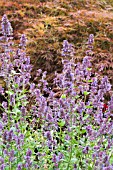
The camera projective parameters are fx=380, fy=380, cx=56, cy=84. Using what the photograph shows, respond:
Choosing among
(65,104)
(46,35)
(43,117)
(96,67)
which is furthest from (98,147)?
(46,35)

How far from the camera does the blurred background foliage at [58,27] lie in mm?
4547

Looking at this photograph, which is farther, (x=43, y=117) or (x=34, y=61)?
(x=34, y=61)

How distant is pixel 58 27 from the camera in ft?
16.1

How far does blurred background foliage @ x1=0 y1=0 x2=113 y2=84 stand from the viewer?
4.55 meters

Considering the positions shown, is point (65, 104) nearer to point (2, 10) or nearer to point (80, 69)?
point (80, 69)

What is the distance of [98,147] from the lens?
2377 mm

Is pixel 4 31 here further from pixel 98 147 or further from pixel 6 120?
pixel 98 147

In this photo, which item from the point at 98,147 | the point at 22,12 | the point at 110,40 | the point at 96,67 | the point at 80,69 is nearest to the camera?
the point at 98,147

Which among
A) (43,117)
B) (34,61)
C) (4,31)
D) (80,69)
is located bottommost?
(34,61)

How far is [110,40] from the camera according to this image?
471 cm

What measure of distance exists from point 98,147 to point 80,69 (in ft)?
3.00

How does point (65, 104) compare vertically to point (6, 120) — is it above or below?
above

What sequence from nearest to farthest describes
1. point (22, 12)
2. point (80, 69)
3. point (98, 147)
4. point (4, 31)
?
point (98, 147)
point (4, 31)
point (80, 69)
point (22, 12)

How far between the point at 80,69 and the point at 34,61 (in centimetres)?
157
